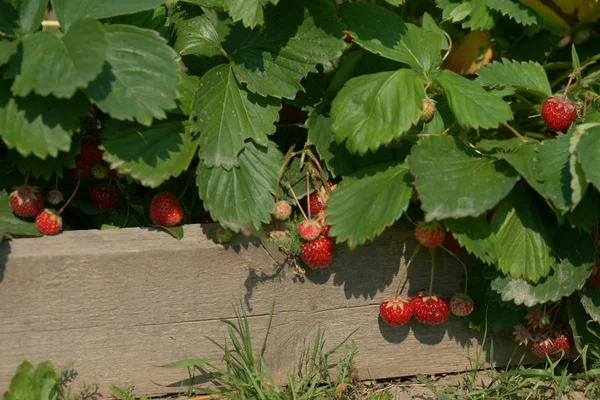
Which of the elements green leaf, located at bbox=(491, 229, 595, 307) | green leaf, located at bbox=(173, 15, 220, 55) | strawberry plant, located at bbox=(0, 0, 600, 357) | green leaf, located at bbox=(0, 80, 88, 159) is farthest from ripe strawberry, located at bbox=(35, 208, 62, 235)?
green leaf, located at bbox=(491, 229, 595, 307)

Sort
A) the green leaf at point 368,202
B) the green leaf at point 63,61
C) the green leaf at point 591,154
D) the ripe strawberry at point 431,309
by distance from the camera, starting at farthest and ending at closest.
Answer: the ripe strawberry at point 431,309, the green leaf at point 368,202, the green leaf at point 591,154, the green leaf at point 63,61

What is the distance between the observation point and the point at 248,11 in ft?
5.23

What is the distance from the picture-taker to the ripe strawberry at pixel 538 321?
1873mm

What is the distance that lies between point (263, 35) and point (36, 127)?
0.58m

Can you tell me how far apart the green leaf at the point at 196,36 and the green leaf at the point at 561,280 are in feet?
3.06

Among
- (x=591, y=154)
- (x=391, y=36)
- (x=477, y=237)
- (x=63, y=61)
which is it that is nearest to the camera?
(x=63, y=61)

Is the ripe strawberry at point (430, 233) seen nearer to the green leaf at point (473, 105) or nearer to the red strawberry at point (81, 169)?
the green leaf at point (473, 105)

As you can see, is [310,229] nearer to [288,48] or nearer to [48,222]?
[288,48]

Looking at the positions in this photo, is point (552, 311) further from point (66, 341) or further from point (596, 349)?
point (66, 341)

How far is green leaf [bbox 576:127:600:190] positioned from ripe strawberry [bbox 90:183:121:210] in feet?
3.78

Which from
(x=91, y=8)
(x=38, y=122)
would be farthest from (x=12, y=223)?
(x=91, y=8)

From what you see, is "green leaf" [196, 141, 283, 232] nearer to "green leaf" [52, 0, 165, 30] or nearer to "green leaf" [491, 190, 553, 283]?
"green leaf" [52, 0, 165, 30]

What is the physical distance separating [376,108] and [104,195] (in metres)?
0.76

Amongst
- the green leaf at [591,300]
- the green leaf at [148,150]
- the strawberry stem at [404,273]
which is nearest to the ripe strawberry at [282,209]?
the green leaf at [148,150]
